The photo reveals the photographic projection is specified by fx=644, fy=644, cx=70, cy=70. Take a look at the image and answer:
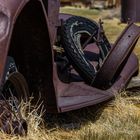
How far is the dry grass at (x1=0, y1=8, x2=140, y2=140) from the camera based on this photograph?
5156 millimetres

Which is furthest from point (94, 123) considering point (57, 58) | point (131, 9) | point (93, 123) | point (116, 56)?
point (131, 9)

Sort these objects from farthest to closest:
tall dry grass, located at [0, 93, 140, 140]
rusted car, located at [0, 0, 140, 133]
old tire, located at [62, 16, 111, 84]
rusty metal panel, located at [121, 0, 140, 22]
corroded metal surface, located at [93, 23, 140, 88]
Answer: rusty metal panel, located at [121, 0, 140, 22] → old tire, located at [62, 16, 111, 84] → corroded metal surface, located at [93, 23, 140, 88] → tall dry grass, located at [0, 93, 140, 140] → rusted car, located at [0, 0, 140, 133]

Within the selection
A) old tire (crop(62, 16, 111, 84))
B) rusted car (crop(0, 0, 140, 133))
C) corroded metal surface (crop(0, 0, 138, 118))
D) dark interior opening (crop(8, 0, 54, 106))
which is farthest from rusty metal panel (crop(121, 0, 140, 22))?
dark interior opening (crop(8, 0, 54, 106))

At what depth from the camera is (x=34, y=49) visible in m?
5.07

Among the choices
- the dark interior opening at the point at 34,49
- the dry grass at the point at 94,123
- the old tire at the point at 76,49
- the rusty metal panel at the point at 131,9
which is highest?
the dark interior opening at the point at 34,49

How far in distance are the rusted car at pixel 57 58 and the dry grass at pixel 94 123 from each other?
204mm

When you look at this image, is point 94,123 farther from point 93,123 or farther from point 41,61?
point 41,61

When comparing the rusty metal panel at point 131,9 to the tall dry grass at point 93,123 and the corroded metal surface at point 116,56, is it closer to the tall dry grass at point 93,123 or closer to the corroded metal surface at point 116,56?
the tall dry grass at point 93,123

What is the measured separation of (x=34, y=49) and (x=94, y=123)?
1.19 meters

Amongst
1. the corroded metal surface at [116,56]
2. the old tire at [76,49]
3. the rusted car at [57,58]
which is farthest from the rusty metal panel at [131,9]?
the corroded metal surface at [116,56]

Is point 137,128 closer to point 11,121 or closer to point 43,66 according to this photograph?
point 43,66

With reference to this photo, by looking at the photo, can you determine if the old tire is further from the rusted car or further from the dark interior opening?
the dark interior opening

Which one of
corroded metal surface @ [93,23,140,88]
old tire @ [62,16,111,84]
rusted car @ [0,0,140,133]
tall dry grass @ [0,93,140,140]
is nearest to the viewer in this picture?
rusted car @ [0,0,140,133]

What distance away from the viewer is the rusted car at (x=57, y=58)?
4699mm
